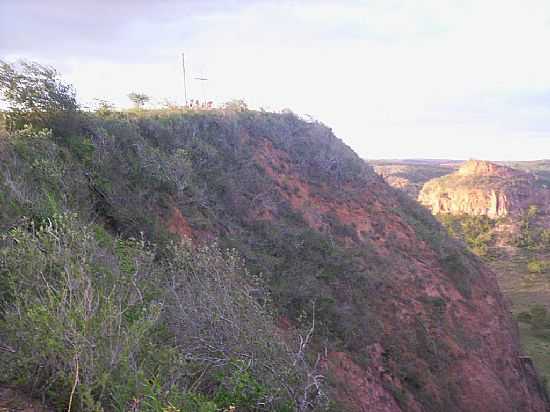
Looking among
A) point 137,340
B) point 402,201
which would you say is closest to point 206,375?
point 137,340

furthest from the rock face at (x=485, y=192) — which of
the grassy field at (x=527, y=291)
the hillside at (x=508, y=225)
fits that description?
the grassy field at (x=527, y=291)

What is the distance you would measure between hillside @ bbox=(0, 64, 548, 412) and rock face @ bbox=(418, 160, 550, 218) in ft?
118

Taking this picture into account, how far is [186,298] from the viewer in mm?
4949

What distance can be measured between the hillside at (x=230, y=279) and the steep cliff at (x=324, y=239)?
48mm

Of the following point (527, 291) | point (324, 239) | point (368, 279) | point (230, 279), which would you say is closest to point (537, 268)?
point (527, 291)

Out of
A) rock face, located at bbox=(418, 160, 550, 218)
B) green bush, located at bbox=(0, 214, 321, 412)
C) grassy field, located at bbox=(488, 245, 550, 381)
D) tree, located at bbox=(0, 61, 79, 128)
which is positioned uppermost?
tree, located at bbox=(0, 61, 79, 128)

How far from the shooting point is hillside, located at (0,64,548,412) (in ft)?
11.0

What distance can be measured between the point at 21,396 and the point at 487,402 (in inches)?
412

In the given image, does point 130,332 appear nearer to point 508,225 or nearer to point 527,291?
point 527,291

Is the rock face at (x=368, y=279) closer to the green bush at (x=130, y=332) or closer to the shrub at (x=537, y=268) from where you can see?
the green bush at (x=130, y=332)

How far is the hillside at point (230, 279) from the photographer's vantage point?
3.37 m

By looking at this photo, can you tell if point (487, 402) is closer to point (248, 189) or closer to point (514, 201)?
point (248, 189)

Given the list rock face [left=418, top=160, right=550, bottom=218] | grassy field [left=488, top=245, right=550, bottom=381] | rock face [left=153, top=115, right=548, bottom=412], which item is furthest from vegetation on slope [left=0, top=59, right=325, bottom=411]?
rock face [left=418, top=160, right=550, bottom=218]

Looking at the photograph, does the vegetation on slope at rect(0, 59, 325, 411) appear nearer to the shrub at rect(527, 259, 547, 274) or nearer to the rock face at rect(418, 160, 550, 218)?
the shrub at rect(527, 259, 547, 274)
